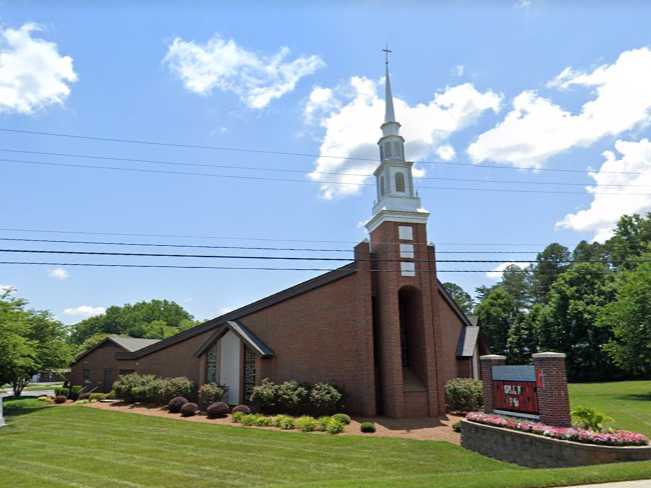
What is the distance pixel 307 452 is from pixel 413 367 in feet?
36.3

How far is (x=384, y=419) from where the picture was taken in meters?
23.1

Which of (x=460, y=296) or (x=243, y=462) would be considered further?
(x=460, y=296)

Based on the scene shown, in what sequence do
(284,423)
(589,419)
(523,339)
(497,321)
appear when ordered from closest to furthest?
(589,419), (284,423), (523,339), (497,321)

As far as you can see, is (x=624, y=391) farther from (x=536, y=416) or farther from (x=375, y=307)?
(x=536, y=416)

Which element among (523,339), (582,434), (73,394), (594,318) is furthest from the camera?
(523,339)

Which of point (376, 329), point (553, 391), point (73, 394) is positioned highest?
point (376, 329)

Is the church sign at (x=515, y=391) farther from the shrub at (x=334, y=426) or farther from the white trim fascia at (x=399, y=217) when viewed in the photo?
the white trim fascia at (x=399, y=217)

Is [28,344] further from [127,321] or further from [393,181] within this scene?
[127,321]

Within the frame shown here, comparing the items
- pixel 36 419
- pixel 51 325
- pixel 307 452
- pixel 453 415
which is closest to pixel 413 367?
pixel 453 415

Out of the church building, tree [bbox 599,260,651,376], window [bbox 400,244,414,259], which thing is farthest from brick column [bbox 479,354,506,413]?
tree [bbox 599,260,651,376]

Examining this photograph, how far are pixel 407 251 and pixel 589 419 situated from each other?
1339 cm

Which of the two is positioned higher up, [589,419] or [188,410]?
[589,419]

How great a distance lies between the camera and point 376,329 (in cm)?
2578

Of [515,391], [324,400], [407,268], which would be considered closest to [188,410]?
[324,400]
